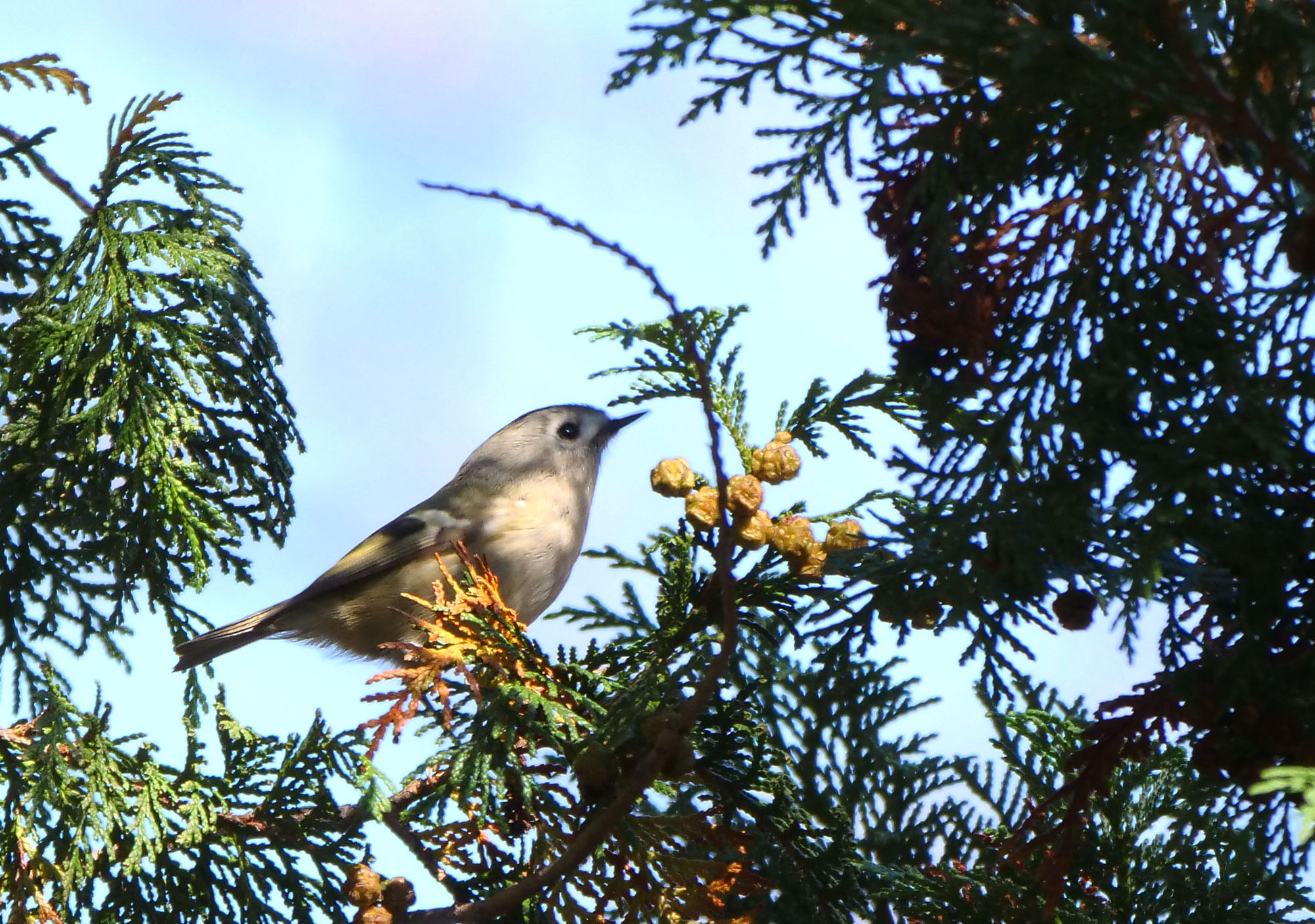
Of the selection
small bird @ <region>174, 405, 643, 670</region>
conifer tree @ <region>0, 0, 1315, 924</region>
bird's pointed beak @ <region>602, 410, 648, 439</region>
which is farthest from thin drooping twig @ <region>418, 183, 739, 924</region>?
bird's pointed beak @ <region>602, 410, 648, 439</region>

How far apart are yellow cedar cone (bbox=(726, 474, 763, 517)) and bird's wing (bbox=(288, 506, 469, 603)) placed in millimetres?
1672

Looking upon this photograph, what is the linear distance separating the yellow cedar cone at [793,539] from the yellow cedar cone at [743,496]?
0.19ft

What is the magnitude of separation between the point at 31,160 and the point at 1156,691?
97.9 inches

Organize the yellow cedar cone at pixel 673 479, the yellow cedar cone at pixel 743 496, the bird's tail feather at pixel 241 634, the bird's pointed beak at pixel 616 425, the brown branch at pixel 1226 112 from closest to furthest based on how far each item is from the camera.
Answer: the brown branch at pixel 1226 112, the yellow cedar cone at pixel 743 496, the yellow cedar cone at pixel 673 479, the bird's tail feather at pixel 241 634, the bird's pointed beak at pixel 616 425

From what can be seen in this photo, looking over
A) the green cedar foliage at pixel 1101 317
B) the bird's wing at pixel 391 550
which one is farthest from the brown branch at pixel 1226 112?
the bird's wing at pixel 391 550

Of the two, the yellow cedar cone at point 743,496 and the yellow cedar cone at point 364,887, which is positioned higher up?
the yellow cedar cone at point 743,496

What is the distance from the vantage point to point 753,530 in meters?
2.05

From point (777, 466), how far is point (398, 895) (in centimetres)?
95

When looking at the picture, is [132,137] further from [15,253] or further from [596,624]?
[596,624]

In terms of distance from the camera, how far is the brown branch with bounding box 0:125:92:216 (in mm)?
2773

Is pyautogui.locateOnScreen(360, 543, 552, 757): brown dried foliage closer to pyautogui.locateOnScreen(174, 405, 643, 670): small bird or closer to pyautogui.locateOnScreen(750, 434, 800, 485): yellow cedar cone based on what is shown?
pyautogui.locateOnScreen(750, 434, 800, 485): yellow cedar cone

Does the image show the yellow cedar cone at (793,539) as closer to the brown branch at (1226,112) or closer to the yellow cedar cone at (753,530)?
the yellow cedar cone at (753,530)

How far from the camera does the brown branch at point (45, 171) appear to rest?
2773 millimetres

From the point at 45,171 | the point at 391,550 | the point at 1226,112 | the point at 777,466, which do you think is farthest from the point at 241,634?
the point at 1226,112
